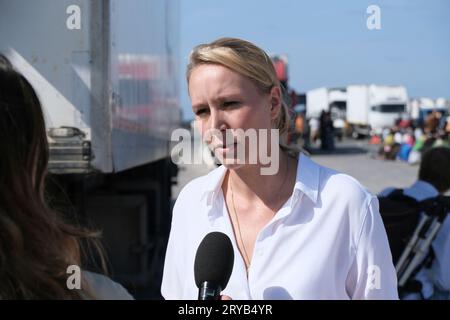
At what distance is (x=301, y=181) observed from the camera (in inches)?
91.6

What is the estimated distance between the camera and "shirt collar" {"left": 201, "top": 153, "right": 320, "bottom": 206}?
7.54 ft

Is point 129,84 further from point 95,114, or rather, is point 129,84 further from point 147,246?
point 147,246

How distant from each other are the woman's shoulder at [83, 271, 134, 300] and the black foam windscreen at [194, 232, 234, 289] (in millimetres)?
298

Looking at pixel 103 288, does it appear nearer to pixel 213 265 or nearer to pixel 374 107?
pixel 213 265

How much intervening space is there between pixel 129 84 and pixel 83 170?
1.14 metres

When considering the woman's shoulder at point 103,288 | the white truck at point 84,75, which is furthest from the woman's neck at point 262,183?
the white truck at point 84,75

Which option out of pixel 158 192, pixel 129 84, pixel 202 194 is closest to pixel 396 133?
pixel 158 192

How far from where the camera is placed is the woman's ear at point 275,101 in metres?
2.42

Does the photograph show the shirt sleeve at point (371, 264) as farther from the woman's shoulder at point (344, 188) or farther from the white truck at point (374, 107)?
the white truck at point (374, 107)

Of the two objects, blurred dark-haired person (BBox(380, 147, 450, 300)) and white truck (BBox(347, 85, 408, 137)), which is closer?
blurred dark-haired person (BBox(380, 147, 450, 300))

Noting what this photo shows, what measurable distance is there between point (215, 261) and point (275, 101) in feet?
2.14

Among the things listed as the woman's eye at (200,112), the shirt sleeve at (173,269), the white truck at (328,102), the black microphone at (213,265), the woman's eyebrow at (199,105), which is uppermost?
the woman's eyebrow at (199,105)

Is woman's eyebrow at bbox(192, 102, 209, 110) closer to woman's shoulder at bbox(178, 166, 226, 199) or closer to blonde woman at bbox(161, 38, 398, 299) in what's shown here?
blonde woman at bbox(161, 38, 398, 299)

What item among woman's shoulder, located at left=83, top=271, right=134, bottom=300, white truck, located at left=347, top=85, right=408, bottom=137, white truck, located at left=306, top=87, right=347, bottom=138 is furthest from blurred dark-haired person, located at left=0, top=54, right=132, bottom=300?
white truck, located at left=306, top=87, right=347, bottom=138
